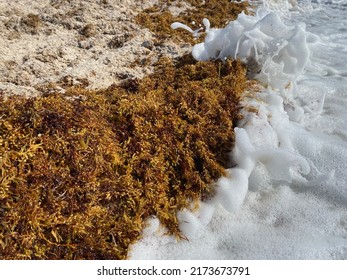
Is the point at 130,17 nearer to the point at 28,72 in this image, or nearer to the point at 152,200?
the point at 28,72

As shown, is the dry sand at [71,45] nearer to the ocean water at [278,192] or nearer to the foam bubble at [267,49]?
the foam bubble at [267,49]

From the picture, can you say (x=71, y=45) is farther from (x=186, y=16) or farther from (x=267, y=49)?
(x=267, y=49)

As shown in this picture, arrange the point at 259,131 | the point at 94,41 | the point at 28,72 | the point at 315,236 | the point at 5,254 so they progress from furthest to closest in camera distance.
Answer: the point at 94,41 → the point at 28,72 → the point at 259,131 → the point at 315,236 → the point at 5,254

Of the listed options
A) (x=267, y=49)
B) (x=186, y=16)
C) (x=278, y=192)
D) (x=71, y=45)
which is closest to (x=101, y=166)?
(x=278, y=192)

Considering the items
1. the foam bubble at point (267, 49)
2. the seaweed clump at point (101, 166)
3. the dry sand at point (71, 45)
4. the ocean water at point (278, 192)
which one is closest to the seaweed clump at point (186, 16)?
the dry sand at point (71, 45)

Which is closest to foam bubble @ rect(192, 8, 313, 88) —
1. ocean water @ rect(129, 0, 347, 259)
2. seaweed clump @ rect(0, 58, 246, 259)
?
ocean water @ rect(129, 0, 347, 259)
